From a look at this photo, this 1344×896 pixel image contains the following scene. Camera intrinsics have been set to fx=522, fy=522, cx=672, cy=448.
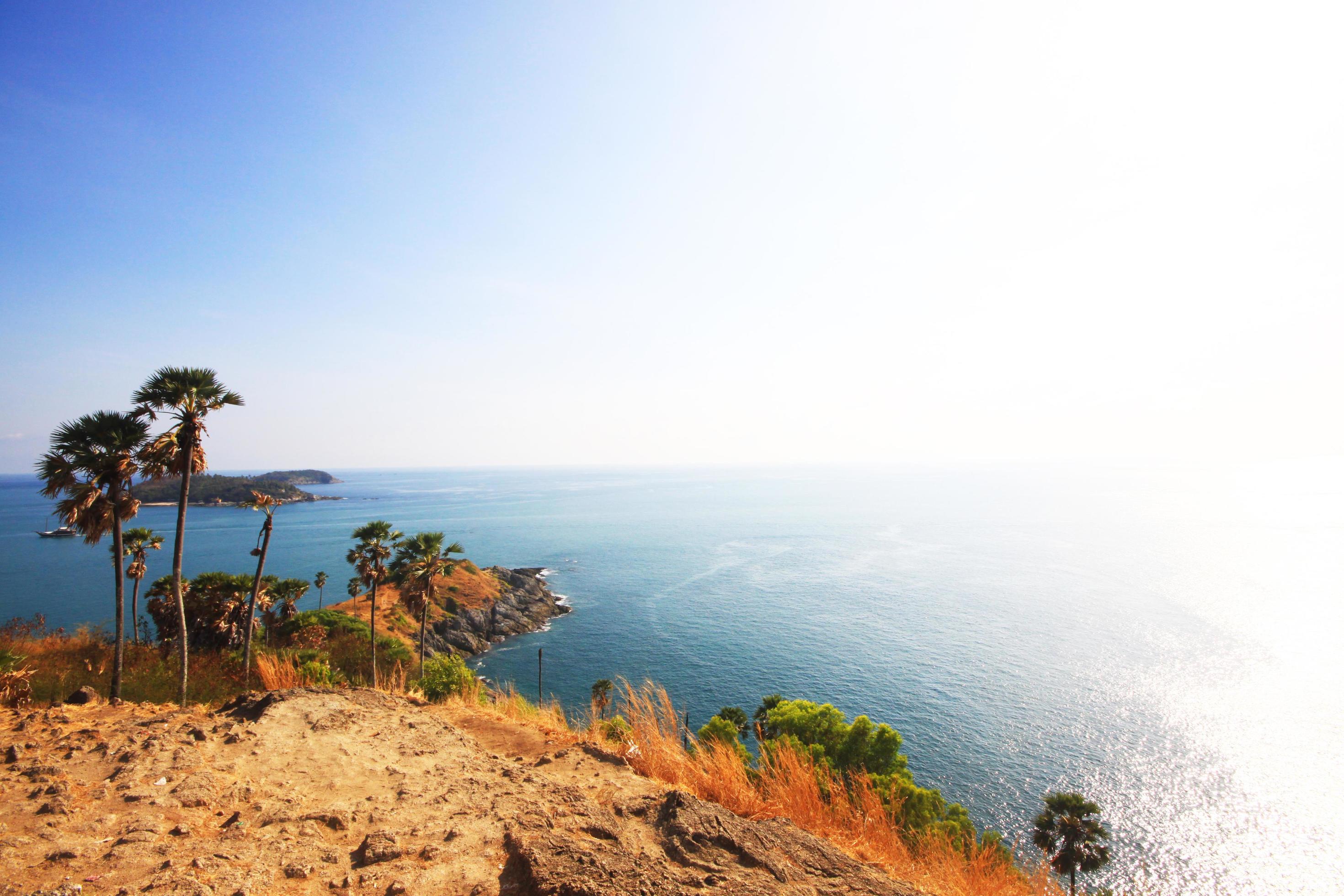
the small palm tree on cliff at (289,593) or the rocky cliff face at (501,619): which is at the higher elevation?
the small palm tree on cliff at (289,593)

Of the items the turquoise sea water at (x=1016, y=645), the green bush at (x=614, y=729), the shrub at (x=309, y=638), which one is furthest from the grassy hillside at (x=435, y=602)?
the green bush at (x=614, y=729)

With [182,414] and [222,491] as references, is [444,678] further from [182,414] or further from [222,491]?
[222,491]

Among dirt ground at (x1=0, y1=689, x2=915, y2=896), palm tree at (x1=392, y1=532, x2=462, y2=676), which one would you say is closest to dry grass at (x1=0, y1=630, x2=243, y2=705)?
dirt ground at (x1=0, y1=689, x2=915, y2=896)

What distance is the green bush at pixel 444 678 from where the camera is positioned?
1213 cm

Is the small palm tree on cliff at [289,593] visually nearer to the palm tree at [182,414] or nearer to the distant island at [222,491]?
the palm tree at [182,414]

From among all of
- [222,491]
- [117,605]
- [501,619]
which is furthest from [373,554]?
[222,491]

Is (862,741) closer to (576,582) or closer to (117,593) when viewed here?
(117,593)

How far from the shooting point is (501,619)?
2346 inches

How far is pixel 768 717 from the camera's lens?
3438cm

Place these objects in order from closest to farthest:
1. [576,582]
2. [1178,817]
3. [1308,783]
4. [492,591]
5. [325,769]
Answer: [325,769] → [1178,817] → [1308,783] → [492,591] → [576,582]

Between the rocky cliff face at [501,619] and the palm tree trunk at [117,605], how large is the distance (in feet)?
125

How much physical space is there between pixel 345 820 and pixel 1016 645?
64629mm

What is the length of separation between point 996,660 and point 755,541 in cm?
6035

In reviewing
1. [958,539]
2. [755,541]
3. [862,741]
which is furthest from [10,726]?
[958,539]
